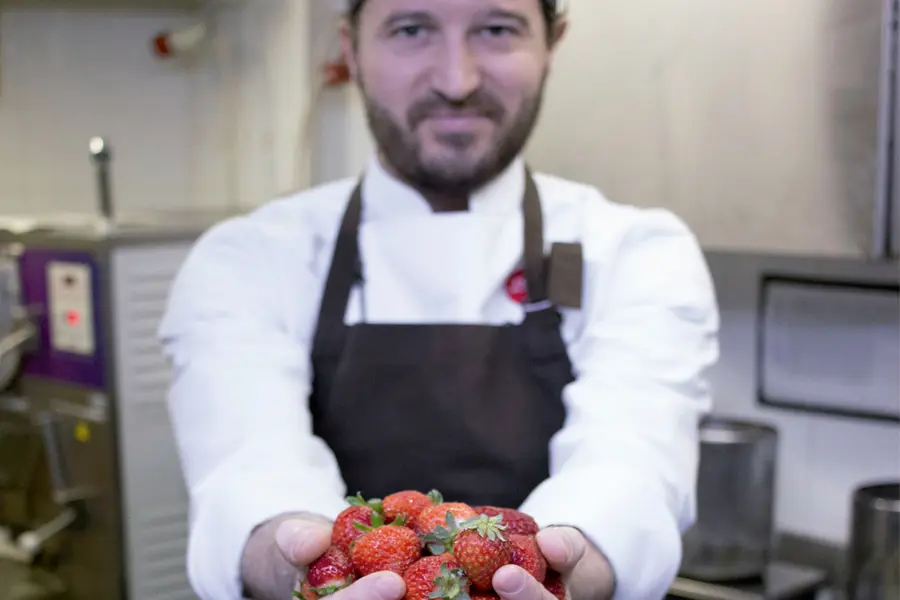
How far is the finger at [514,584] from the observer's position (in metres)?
0.63

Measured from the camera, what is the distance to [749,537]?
1.58m

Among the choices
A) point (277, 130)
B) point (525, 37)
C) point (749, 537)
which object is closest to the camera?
point (525, 37)

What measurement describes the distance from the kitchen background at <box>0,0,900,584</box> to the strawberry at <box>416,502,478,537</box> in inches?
58.6

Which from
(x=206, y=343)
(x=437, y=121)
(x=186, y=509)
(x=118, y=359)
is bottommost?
(x=186, y=509)

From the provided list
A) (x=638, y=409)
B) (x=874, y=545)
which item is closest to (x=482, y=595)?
(x=638, y=409)

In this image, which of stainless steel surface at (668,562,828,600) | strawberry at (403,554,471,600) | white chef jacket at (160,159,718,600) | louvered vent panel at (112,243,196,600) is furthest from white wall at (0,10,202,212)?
strawberry at (403,554,471,600)

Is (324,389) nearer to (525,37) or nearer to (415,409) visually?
(415,409)

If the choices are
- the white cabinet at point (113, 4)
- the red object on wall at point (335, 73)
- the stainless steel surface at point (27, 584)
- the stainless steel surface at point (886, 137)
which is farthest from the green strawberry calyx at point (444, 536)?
the white cabinet at point (113, 4)

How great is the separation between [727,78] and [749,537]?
28.3 inches

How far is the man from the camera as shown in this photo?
1001 mm

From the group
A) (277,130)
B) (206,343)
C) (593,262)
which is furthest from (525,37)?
(277,130)

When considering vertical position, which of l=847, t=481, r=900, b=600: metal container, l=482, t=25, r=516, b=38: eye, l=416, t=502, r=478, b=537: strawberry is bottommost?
l=847, t=481, r=900, b=600: metal container

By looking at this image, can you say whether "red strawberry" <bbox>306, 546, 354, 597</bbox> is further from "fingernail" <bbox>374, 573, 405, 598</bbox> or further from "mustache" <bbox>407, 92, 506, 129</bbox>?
"mustache" <bbox>407, 92, 506, 129</bbox>

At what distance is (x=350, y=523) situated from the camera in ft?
2.41
